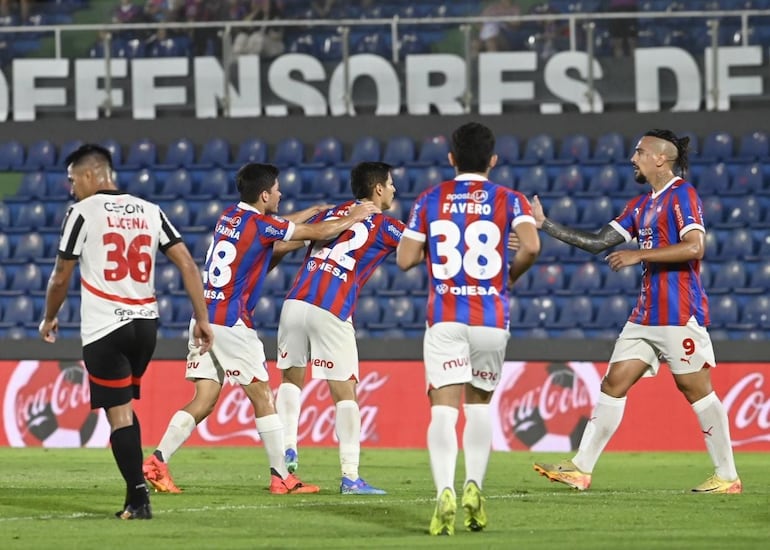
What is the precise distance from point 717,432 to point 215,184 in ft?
38.5

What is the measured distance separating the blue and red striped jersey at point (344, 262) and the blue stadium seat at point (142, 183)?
1070 centimetres

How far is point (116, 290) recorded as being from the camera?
8.55 metres

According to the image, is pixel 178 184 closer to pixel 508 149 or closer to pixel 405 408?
pixel 508 149

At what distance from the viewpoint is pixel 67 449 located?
1636cm

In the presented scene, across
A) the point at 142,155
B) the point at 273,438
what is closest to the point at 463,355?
the point at 273,438

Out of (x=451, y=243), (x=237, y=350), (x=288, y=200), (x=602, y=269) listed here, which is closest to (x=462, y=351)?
(x=451, y=243)

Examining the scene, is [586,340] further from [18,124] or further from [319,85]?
[18,124]

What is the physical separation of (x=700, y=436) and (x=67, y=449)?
6481mm

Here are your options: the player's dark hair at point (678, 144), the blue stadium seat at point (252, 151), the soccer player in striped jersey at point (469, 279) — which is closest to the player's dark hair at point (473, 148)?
the soccer player in striped jersey at point (469, 279)

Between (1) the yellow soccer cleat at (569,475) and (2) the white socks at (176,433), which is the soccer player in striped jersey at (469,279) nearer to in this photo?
(1) the yellow soccer cleat at (569,475)

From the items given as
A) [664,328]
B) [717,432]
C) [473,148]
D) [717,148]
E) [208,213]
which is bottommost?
[717,432]

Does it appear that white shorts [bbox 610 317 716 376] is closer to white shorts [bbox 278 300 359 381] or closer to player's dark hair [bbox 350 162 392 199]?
white shorts [bbox 278 300 359 381]

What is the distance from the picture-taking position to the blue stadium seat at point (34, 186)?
21359 mm

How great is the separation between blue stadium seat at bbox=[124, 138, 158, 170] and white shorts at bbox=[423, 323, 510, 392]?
13.8 m
